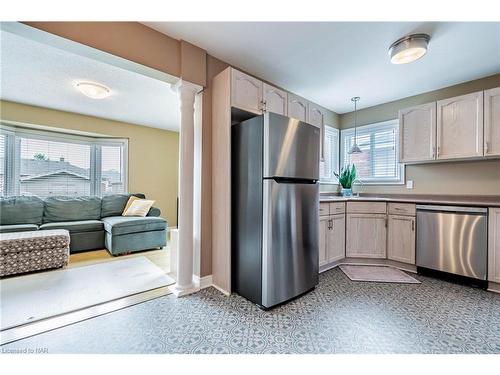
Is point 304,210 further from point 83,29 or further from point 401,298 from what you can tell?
point 83,29

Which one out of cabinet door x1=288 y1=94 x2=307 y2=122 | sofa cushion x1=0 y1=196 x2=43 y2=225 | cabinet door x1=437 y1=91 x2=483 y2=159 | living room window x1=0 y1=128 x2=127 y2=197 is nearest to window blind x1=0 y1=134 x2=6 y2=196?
living room window x1=0 y1=128 x2=127 y2=197

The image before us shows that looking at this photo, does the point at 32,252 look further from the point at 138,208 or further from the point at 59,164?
the point at 59,164

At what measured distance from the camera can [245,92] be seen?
2.20m

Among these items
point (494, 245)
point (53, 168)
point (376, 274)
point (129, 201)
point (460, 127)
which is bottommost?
point (376, 274)

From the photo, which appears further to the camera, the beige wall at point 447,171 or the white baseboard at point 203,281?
the beige wall at point 447,171

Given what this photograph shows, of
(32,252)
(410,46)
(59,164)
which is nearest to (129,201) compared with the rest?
(59,164)

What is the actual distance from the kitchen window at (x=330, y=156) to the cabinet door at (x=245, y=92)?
1818mm

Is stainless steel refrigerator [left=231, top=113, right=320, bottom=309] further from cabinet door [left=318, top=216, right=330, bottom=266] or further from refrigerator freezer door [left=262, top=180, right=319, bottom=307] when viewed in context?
cabinet door [left=318, top=216, right=330, bottom=266]

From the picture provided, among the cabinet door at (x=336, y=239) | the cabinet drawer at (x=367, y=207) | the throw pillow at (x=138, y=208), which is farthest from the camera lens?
the throw pillow at (x=138, y=208)

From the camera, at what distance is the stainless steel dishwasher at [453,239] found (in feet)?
7.31

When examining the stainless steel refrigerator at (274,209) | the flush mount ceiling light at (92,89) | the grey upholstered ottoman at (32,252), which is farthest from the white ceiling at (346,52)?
the grey upholstered ottoman at (32,252)

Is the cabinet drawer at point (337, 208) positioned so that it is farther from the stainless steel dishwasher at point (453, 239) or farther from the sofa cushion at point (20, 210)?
the sofa cushion at point (20, 210)

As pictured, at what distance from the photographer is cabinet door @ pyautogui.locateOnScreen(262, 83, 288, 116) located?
2.39 metres

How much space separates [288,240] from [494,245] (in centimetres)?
207
